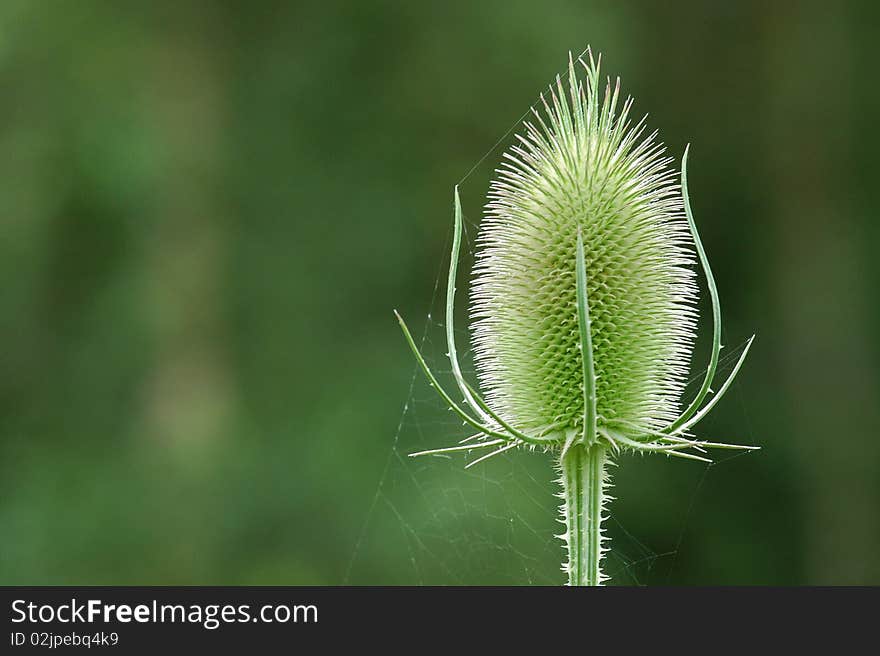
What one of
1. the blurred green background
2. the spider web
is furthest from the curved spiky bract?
the blurred green background

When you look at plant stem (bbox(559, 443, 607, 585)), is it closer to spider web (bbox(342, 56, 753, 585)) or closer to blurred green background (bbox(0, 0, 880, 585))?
spider web (bbox(342, 56, 753, 585))

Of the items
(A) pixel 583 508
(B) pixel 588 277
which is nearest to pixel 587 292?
(B) pixel 588 277

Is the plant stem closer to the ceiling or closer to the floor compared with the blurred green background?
closer to the floor

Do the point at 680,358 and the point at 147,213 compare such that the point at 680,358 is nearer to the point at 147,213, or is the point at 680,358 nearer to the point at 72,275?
the point at 147,213

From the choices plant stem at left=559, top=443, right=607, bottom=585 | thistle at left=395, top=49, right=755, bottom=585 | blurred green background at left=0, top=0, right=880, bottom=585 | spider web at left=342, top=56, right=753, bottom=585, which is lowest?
plant stem at left=559, top=443, right=607, bottom=585

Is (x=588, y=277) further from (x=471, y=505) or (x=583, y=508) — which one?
(x=471, y=505)

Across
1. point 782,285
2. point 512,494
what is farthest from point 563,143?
point 782,285

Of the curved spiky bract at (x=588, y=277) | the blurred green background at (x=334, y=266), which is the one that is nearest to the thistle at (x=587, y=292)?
the curved spiky bract at (x=588, y=277)

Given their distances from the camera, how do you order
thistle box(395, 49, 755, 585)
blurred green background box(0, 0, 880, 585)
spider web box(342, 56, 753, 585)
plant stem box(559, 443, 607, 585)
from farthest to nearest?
blurred green background box(0, 0, 880, 585) → spider web box(342, 56, 753, 585) → thistle box(395, 49, 755, 585) → plant stem box(559, 443, 607, 585)
